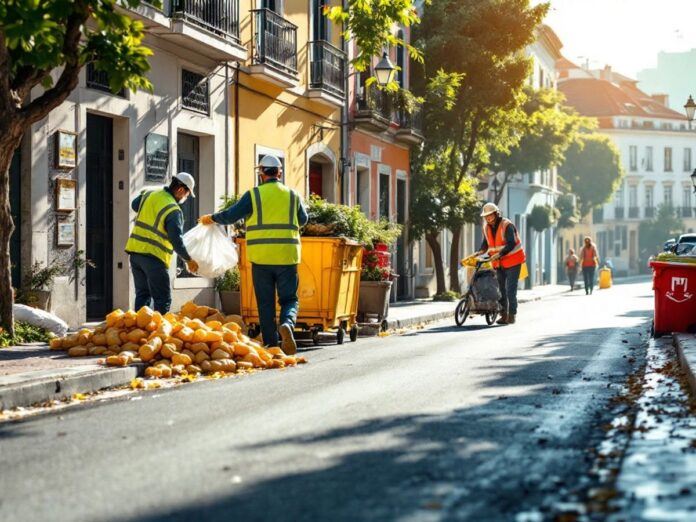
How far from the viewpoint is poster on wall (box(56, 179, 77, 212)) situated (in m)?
14.9

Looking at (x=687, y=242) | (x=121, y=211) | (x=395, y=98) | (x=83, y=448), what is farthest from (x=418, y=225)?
(x=83, y=448)

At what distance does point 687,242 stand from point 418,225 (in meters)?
6.87

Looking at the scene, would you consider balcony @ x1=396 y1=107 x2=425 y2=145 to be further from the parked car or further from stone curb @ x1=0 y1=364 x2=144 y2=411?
stone curb @ x1=0 y1=364 x2=144 y2=411

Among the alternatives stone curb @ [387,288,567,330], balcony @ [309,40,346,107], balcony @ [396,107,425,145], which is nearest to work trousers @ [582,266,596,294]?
balcony @ [396,107,425,145]

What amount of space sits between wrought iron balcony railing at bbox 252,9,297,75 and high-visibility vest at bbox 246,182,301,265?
27.7 ft

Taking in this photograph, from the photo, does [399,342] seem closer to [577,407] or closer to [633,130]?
[577,407]

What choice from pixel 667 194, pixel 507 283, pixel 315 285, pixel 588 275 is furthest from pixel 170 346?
pixel 667 194

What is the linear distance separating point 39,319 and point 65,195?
229 centimetres

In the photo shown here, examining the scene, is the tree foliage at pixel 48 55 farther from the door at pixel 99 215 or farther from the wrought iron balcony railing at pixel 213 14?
the wrought iron balcony railing at pixel 213 14

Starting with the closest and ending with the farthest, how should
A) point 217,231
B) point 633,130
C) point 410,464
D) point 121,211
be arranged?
point 410,464 < point 217,231 < point 121,211 < point 633,130

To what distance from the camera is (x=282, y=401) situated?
27.6 ft

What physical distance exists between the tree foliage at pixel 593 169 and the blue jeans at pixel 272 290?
63.0 m

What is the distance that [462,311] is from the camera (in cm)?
1944

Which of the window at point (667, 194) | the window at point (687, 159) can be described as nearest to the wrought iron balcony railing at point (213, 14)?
the window at point (667, 194)
